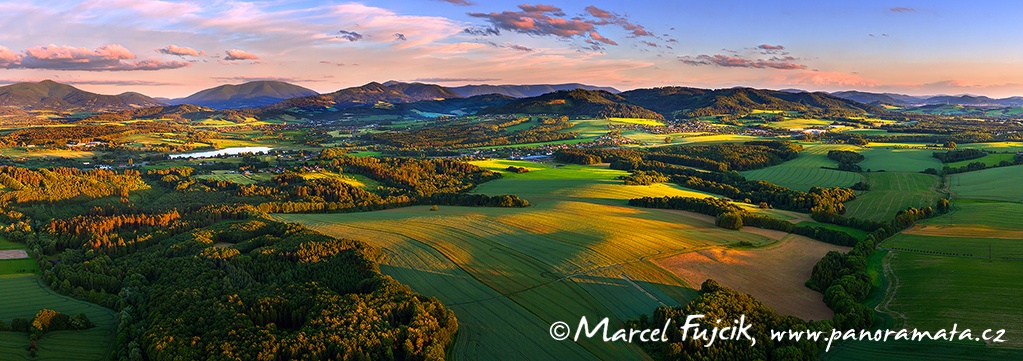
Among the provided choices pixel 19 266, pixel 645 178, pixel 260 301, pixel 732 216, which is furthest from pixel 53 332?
pixel 645 178

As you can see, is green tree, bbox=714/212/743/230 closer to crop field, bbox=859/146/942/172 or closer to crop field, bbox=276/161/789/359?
crop field, bbox=276/161/789/359

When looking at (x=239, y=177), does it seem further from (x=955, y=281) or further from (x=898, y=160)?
(x=898, y=160)

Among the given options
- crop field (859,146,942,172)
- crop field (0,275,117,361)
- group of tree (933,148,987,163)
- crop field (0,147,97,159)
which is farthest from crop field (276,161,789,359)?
crop field (0,147,97,159)

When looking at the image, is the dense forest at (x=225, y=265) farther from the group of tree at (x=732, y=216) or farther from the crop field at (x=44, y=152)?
the crop field at (x=44, y=152)

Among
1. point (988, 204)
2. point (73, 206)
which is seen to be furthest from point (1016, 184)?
point (73, 206)

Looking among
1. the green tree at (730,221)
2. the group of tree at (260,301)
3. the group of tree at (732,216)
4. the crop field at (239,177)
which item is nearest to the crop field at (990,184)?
the group of tree at (732,216)
